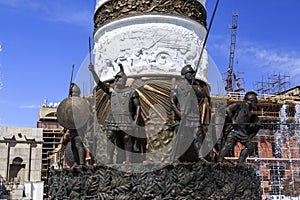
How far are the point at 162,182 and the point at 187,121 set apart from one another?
123 centimetres

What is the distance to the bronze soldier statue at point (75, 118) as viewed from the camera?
7730 mm

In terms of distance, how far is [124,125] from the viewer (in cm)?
706

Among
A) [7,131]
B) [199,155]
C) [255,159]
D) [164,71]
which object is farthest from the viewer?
[7,131]

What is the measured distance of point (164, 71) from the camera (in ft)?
27.7

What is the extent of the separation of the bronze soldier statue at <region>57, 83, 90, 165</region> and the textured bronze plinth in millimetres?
971

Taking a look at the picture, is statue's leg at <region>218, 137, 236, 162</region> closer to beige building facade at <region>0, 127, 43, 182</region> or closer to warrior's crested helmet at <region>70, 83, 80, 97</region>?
warrior's crested helmet at <region>70, 83, 80, 97</region>

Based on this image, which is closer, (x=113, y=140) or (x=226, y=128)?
(x=113, y=140)

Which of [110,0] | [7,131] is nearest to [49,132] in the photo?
[7,131]

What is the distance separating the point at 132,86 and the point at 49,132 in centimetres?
4393

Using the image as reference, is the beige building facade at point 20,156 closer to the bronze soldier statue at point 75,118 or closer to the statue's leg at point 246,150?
the bronze soldier statue at point 75,118

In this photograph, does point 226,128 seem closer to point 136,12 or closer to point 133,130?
point 133,130

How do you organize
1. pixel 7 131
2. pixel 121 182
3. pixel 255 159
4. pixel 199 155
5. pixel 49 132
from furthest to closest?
1. pixel 49 132
2. pixel 7 131
3. pixel 255 159
4. pixel 199 155
5. pixel 121 182

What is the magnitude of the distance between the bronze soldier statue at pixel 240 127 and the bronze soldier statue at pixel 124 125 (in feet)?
5.44

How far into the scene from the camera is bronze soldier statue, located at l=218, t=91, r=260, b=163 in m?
7.65
